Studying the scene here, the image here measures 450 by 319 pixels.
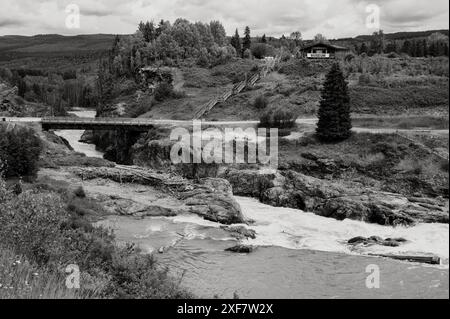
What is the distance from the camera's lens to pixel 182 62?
90188 mm

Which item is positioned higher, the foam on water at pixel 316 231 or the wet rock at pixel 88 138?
the wet rock at pixel 88 138

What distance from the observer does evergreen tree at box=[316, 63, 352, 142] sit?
41594 millimetres

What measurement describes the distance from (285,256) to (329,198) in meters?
10.4

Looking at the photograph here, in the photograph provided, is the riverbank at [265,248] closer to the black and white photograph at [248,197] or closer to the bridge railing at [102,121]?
the black and white photograph at [248,197]

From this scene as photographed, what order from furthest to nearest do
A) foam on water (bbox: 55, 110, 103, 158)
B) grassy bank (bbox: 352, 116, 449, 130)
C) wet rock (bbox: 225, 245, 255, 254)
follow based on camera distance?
foam on water (bbox: 55, 110, 103, 158) → grassy bank (bbox: 352, 116, 449, 130) → wet rock (bbox: 225, 245, 255, 254)

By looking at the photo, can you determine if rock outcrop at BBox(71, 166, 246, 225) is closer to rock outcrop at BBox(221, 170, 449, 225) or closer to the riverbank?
the riverbank

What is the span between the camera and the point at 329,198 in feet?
104

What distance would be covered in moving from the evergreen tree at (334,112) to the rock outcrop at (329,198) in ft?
25.3

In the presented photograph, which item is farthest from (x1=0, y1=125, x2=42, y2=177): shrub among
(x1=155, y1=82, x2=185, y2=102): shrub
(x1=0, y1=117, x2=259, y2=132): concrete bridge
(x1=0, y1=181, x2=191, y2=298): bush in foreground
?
(x1=155, y1=82, x2=185, y2=102): shrub

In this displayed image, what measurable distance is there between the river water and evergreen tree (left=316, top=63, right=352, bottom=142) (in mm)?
12263

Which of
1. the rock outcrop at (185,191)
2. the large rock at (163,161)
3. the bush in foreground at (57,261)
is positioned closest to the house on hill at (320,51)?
the large rock at (163,161)

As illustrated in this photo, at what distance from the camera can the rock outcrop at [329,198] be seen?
28.0 meters
